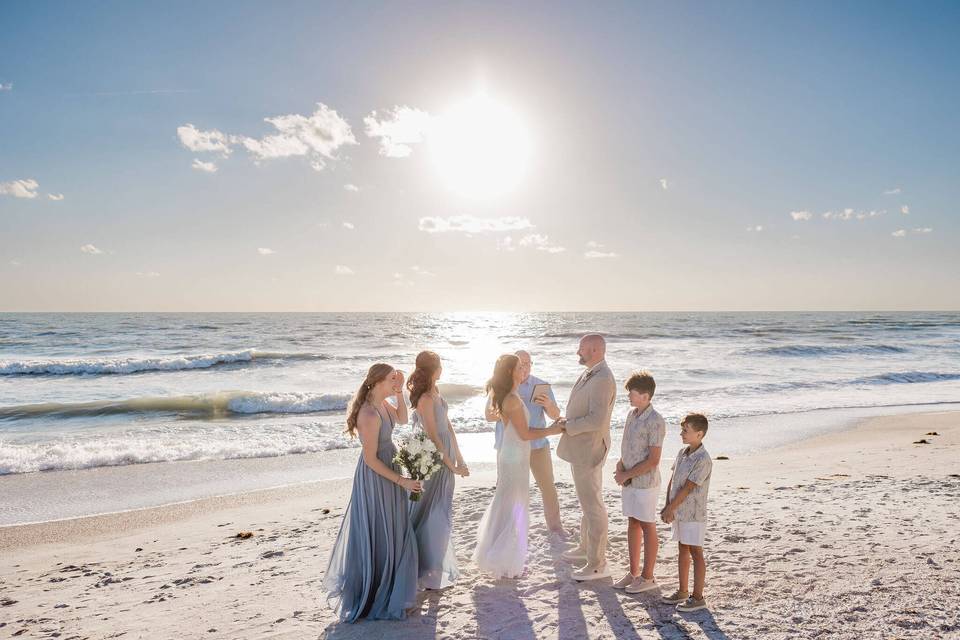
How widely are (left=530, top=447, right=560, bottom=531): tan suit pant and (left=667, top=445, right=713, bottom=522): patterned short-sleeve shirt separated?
1.88m

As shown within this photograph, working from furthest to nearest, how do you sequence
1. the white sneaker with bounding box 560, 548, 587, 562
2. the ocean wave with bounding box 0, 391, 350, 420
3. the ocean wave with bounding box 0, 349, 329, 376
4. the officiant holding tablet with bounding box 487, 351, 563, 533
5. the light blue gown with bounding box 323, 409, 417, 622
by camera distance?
the ocean wave with bounding box 0, 349, 329, 376 → the ocean wave with bounding box 0, 391, 350, 420 → the officiant holding tablet with bounding box 487, 351, 563, 533 → the white sneaker with bounding box 560, 548, 587, 562 → the light blue gown with bounding box 323, 409, 417, 622

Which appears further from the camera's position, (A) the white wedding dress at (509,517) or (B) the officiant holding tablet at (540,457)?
(B) the officiant holding tablet at (540,457)

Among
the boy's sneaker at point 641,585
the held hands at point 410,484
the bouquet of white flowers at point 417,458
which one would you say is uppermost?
the bouquet of white flowers at point 417,458

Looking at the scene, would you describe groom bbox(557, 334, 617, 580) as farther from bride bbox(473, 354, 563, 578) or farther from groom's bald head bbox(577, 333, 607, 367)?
bride bbox(473, 354, 563, 578)

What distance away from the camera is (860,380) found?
75.1ft

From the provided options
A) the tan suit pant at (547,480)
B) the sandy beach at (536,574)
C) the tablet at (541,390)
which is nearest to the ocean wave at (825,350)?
the sandy beach at (536,574)

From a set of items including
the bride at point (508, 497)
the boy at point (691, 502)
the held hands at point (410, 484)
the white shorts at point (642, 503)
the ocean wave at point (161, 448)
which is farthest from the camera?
the ocean wave at point (161, 448)

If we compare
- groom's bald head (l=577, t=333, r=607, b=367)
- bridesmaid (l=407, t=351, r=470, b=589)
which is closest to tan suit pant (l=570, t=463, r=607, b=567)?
groom's bald head (l=577, t=333, r=607, b=367)

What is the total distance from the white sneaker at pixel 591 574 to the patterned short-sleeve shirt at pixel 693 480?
1079mm

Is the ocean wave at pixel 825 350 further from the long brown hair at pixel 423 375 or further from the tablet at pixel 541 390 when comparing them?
→ the long brown hair at pixel 423 375

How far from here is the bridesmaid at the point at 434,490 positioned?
15.8 ft

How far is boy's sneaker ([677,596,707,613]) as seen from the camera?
4.38 m

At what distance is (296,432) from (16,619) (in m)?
8.68

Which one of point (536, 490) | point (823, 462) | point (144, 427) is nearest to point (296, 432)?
point (144, 427)
